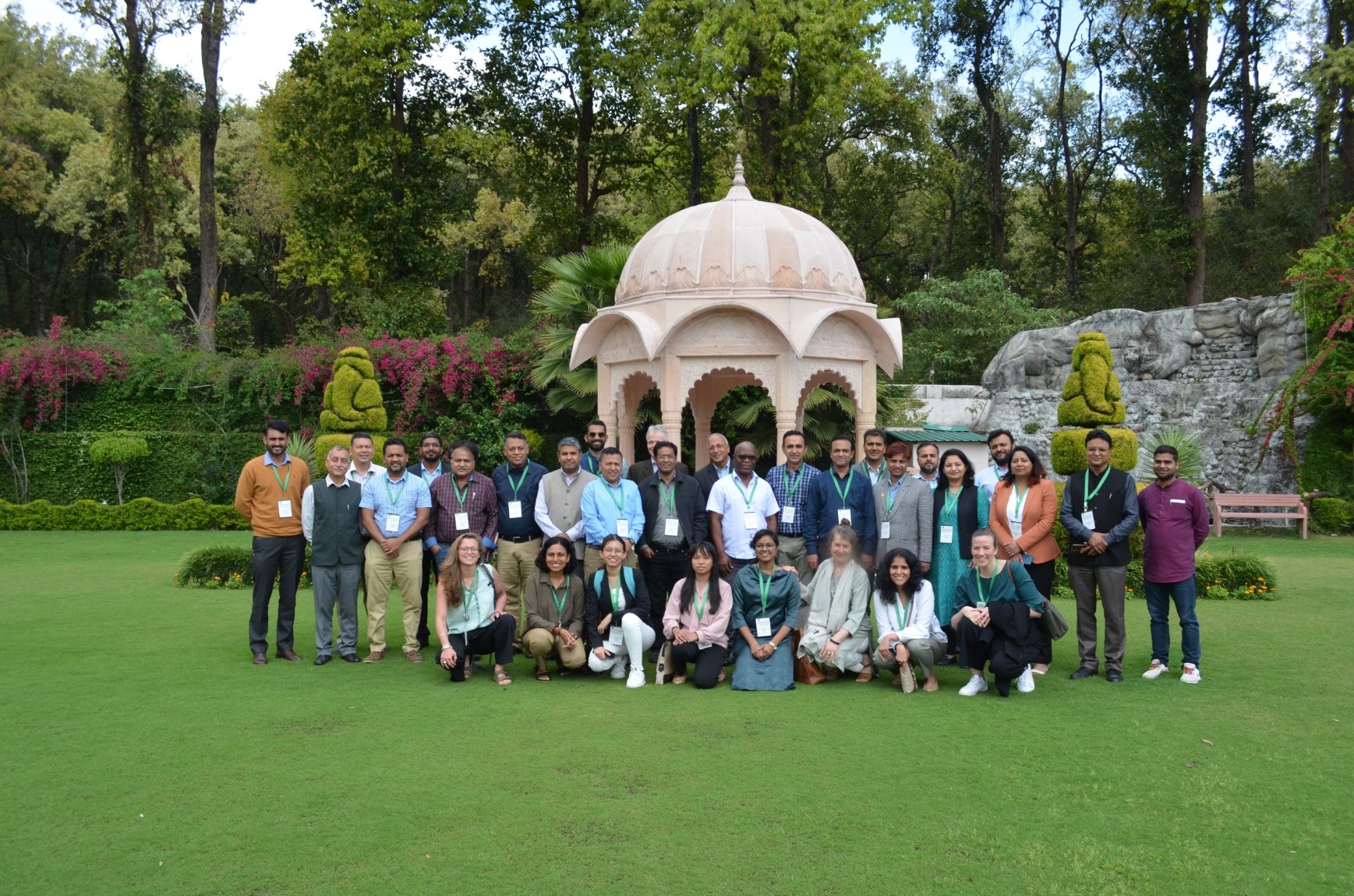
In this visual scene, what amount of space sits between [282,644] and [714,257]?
250 inches

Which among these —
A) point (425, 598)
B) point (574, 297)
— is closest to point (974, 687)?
point (425, 598)

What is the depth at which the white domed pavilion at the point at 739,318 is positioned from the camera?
1110cm

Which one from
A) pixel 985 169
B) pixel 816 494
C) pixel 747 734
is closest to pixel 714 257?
pixel 816 494

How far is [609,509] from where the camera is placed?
24.3ft

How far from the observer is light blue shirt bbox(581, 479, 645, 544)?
24.3 feet

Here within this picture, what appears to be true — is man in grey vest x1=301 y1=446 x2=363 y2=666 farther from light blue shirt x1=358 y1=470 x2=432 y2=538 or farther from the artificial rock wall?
the artificial rock wall

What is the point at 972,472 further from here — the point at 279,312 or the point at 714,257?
the point at 279,312

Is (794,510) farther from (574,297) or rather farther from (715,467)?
(574,297)

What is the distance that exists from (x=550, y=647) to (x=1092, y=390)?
806cm

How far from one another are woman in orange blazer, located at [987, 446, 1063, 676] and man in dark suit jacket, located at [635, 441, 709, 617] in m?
2.12

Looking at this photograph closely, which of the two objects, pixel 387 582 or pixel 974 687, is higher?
pixel 387 582

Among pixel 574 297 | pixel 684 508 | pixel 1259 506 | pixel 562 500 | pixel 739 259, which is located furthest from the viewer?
pixel 1259 506

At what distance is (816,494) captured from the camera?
24.6 ft

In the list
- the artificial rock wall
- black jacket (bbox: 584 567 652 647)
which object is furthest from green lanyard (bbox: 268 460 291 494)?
the artificial rock wall
